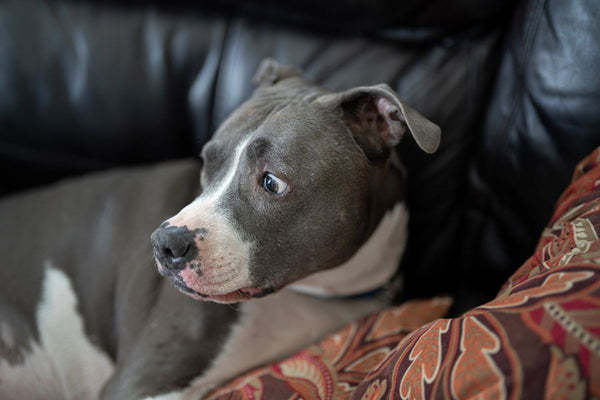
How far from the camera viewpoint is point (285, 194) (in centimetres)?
144

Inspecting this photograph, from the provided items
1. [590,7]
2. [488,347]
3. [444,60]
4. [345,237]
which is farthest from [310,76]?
[488,347]

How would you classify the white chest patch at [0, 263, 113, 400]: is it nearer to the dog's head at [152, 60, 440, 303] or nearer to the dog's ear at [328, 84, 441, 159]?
the dog's head at [152, 60, 440, 303]

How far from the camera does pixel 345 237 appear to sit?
1.53 m

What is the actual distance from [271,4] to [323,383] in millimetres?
1423

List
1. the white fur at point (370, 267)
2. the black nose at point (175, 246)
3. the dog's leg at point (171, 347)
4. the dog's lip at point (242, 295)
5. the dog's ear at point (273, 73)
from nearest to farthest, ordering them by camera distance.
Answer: the black nose at point (175, 246) → the dog's lip at point (242, 295) → the dog's leg at point (171, 347) → the white fur at point (370, 267) → the dog's ear at point (273, 73)

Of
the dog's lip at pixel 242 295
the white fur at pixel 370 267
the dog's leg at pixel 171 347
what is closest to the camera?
the dog's lip at pixel 242 295

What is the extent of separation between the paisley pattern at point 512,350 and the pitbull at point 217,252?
0.75 feet

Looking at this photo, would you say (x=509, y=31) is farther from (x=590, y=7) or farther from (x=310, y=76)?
(x=310, y=76)

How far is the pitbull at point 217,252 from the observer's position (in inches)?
56.6

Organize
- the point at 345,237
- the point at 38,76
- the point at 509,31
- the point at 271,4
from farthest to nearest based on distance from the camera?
the point at 38,76 < the point at 271,4 < the point at 509,31 < the point at 345,237

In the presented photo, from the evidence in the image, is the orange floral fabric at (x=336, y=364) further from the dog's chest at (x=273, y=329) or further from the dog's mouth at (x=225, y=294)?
the dog's mouth at (x=225, y=294)

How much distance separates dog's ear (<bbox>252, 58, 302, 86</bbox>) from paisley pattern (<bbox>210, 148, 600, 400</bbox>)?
960 mm

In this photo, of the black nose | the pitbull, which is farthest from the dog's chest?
the black nose

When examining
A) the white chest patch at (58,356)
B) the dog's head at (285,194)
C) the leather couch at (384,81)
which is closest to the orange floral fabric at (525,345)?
the dog's head at (285,194)
